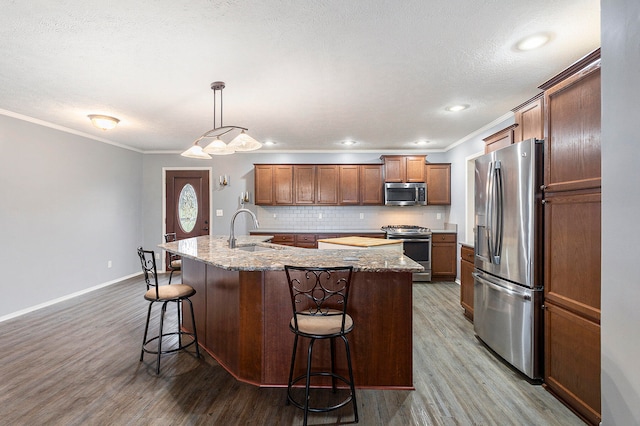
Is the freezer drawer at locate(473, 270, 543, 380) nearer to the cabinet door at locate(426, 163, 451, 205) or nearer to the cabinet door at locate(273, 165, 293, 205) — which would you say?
the cabinet door at locate(426, 163, 451, 205)

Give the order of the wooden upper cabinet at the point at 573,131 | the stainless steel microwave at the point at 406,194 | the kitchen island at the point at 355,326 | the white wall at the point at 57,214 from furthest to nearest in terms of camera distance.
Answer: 1. the stainless steel microwave at the point at 406,194
2. the white wall at the point at 57,214
3. the kitchen island at the point at 355,326
4. the wooden upper cabinet at the point at 573,131

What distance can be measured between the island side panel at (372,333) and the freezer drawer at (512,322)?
906mm

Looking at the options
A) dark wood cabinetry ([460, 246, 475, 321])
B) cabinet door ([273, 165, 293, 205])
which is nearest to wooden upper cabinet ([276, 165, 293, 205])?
cabinet door ([273, 165, 293, 205])

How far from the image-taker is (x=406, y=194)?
19.1ft

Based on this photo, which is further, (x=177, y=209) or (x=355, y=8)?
(x=177, y=209)

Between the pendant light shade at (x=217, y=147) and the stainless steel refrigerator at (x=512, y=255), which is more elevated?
the pendant light shade at (x=217, y=147)

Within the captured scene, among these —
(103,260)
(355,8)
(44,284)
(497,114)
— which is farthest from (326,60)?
(103,260)

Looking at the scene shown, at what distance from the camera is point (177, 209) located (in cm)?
619

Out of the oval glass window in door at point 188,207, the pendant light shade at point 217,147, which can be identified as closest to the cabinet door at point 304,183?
the oval glass window in door at point 188,207

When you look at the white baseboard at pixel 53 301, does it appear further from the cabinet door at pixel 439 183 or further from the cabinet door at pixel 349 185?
the cabinet door at pixel 439 183

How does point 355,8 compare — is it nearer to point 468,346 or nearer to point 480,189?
point 480,189

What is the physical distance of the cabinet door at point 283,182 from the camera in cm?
590

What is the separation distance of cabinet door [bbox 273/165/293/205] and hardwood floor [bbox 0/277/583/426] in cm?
339

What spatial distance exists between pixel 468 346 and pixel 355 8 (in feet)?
9.64
